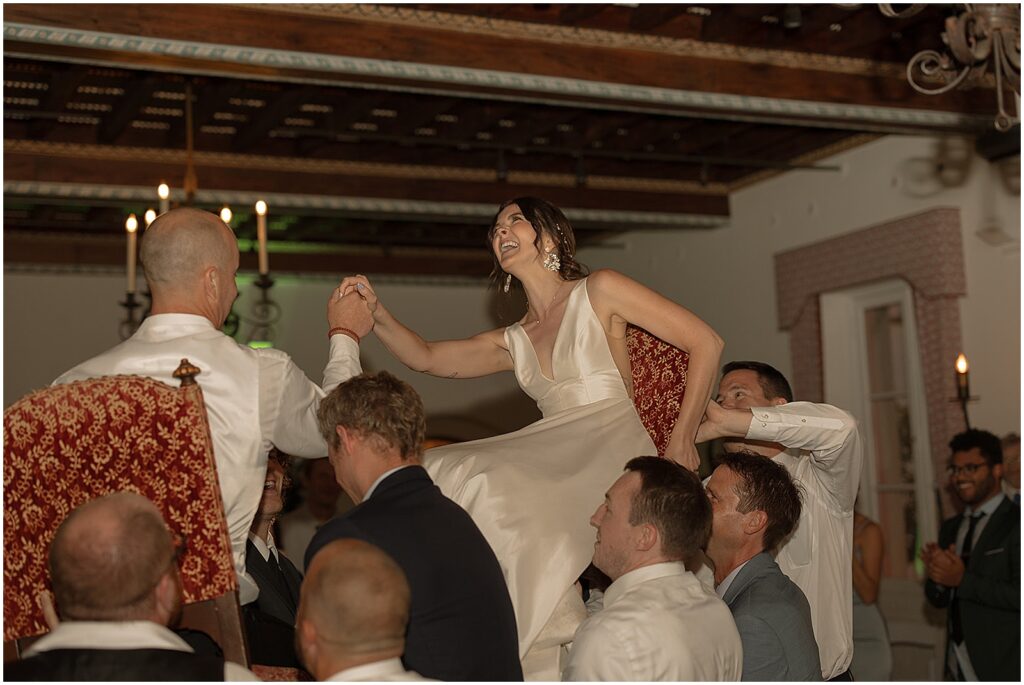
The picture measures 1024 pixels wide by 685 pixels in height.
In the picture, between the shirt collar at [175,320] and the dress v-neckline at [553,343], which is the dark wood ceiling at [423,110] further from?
the shirt collar at [175,320]

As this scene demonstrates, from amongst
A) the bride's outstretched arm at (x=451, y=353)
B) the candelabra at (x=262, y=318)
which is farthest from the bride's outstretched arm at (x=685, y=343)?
the candelabra at (x=262, y=318)

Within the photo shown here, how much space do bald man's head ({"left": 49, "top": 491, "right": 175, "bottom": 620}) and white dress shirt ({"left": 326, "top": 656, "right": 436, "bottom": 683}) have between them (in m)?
0.33

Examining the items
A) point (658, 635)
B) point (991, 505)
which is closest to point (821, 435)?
point (658, 635)

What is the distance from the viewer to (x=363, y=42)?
550 cm

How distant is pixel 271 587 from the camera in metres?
3.03

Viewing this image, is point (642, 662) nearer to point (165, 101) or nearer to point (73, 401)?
point (73, 401)

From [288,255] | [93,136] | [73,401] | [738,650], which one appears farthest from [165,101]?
[738,650]

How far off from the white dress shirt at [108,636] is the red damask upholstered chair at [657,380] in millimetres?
1698

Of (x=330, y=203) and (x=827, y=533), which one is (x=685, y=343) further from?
(x=330, y=203)

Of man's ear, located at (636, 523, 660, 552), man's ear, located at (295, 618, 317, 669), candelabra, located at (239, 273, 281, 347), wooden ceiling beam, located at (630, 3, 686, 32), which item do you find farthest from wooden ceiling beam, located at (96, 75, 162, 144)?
man's ear, located at (295, 618, 317, 669)

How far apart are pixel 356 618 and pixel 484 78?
4212 mm

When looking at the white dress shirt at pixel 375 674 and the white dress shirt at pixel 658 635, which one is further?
the white dress shirt at pixel 658 635

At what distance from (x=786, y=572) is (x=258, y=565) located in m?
1.48

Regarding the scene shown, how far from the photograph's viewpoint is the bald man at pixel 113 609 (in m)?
1.83
